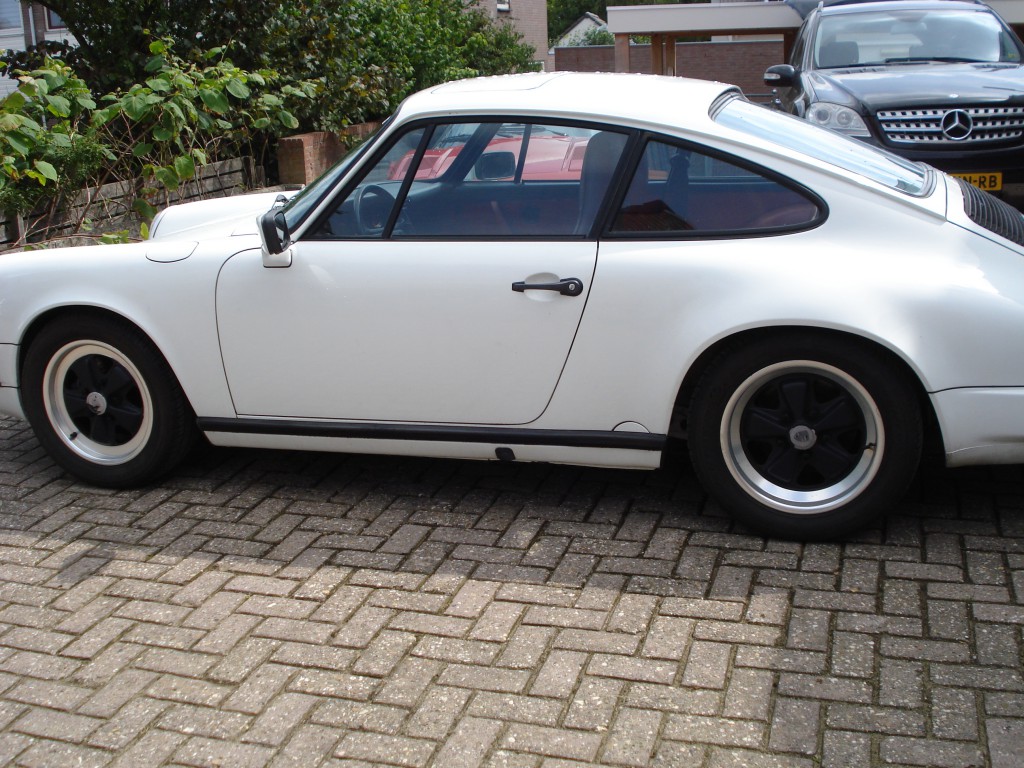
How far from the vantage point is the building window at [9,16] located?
23.9 m

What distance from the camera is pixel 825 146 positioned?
13.4 ft

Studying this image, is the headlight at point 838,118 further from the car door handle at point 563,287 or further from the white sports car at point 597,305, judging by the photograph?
the car door handle at point 563,287

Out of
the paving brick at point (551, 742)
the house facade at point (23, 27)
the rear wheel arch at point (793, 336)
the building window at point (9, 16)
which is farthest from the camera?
the building window at point (9, 16)

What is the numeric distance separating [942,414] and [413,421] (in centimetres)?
179

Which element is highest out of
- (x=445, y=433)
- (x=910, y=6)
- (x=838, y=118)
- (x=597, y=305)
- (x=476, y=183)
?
(x=910, y=6)

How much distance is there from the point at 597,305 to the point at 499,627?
1118 mm

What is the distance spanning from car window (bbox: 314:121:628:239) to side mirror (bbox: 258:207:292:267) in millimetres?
136

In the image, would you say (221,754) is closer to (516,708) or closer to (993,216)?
(516,708)

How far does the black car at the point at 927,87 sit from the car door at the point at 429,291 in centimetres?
463

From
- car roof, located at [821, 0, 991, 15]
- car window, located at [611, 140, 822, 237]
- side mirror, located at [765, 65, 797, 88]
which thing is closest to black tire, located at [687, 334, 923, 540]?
car window, located at [611, 140, 822, 237]

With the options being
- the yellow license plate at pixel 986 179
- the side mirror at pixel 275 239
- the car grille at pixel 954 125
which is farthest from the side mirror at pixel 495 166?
the yellow license plate at pixel 986 179

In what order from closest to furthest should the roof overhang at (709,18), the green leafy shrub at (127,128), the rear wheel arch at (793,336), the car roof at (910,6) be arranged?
the rear wheel arch at (793,336) → the green leafy shrub at (127,128) → the car roof at (910,6) → the roof overhang at (709,18)

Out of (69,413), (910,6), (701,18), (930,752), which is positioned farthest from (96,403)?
(701,18)

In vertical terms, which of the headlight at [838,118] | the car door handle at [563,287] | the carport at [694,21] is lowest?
the car door handle at [563,287]
